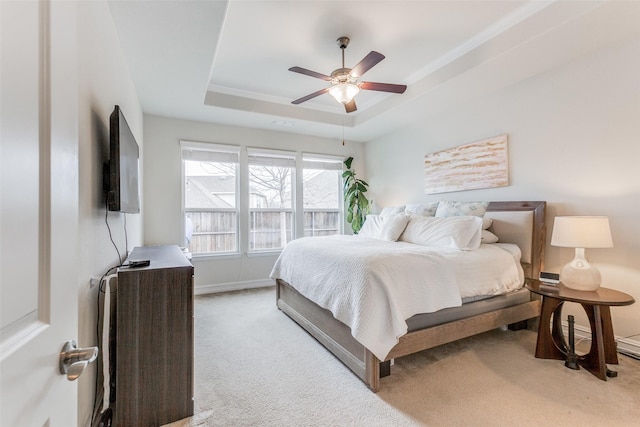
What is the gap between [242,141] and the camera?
4578 mm

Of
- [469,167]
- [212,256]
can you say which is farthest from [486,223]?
[212,256]

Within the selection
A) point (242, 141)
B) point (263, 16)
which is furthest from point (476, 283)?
point (242, 141)

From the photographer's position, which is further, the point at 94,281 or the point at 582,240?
the point at 582,240

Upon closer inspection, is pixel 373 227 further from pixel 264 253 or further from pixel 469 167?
pixel 264 253

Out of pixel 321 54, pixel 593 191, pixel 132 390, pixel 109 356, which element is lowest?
pixel 132 390

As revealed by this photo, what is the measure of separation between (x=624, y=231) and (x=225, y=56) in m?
4.00

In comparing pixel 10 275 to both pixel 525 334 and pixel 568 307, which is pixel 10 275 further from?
pixel 568 307

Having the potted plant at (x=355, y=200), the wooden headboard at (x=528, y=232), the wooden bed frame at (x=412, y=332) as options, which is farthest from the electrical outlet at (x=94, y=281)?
the potted plant at (x=355, y=200)

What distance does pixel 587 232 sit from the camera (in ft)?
7.26

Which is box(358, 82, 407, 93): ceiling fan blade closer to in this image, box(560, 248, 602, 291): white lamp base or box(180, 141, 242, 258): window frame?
box(560, 248, 602, 291): white lamp base

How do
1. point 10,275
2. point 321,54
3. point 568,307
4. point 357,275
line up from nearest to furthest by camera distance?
1. point 10,275
2. point 357,275
3. point 568,307
4. point 321,54

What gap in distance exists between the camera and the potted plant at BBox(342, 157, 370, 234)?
5.19 meters

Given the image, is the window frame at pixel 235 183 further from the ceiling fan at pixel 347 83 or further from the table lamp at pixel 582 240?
the table lamp at pixel 582 240

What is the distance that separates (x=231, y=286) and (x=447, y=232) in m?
3.17
